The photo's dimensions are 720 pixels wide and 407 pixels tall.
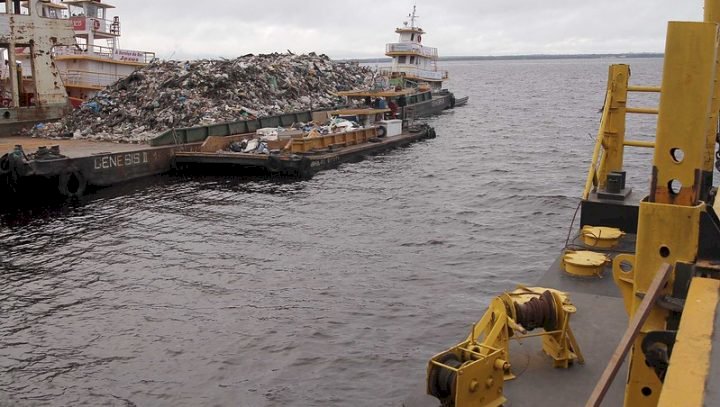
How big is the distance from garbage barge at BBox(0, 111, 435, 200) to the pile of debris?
1569 mm

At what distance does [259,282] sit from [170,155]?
1203 centimetres

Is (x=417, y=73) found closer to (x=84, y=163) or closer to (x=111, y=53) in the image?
(x=111, y=53)

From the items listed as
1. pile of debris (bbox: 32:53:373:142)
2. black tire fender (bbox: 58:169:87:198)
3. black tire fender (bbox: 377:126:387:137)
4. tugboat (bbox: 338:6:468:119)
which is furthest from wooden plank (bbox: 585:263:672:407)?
tugboat (bbox: 338:6:468:119)

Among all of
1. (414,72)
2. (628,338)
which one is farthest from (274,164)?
(414,72)

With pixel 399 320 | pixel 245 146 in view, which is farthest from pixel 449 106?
pixel 399 320

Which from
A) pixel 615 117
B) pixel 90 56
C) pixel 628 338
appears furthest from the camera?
pixel 90 56

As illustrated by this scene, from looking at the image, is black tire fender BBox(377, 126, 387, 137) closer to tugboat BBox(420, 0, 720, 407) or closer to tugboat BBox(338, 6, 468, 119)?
tugboat BBox(338, 6, 468, 119)

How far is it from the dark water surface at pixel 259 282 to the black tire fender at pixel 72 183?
27.8 inches

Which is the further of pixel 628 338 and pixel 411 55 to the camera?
pixel 411 55

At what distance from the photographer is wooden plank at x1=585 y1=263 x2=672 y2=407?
2.65 m

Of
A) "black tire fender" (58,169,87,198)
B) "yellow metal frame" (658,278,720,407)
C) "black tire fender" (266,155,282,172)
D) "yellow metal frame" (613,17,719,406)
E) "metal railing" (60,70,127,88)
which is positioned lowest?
"black tire fender" (58,169,87,198)

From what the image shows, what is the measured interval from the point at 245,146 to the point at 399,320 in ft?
48.6

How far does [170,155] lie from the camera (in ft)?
71.5

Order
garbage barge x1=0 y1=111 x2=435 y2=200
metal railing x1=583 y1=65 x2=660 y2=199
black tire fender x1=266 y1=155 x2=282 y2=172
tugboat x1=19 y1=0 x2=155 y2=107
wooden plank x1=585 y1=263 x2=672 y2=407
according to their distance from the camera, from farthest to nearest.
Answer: tugboat x1=19 y1=0 x2=155 y2=107 < black tire fender x1=266 y1=155 x2=282 y2=172 < garbage barge x1=0 y1=111 x2=435 y2=200 < metal railing x1=583 y1=65 x2=660 y2=199 < wooden plank x1=585 y1=263 x2=672 y2=407
